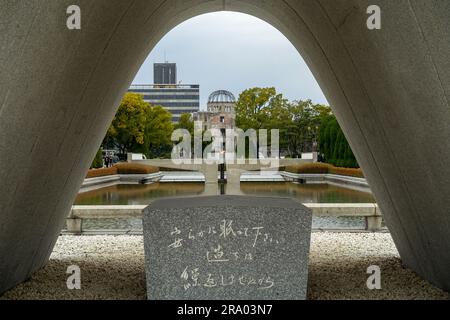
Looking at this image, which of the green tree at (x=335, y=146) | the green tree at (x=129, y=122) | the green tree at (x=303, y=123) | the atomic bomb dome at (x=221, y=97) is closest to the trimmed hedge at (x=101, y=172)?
the green tree at (x=129, y=122)

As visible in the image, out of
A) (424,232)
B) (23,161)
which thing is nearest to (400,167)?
(424,232)

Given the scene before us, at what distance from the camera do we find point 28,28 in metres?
3.49

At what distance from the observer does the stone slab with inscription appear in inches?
165

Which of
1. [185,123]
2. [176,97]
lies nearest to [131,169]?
[185,123]

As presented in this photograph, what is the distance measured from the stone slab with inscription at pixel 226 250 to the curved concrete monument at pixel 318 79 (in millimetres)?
1289

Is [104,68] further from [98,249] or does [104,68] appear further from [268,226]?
[98,249]

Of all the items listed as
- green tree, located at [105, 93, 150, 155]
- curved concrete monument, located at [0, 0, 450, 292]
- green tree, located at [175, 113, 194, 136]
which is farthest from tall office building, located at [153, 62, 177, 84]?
curved concrete monument, located at [0, 0, 450, 292]

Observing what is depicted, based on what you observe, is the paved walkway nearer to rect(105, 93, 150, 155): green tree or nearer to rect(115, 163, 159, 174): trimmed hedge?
rect(115, 163, 159, 174): trimmed hedge

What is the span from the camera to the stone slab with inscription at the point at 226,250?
13.8 ft

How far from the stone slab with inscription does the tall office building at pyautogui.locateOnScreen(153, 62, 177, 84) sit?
190268 mm

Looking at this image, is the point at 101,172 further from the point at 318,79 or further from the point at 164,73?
the point at 164,73

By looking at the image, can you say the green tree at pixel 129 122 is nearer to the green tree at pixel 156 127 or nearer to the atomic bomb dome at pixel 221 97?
the green tree at pixel 156 127

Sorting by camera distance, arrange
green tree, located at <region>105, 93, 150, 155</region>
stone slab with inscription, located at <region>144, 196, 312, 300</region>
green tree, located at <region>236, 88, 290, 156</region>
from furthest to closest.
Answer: green tree, located at <region>236, 88, 290, 156</region> → green tree, located at <region>105, 93, 150, 155</region> → stone slab with inscription, located at <region>144, 196, 312, 300</region>
